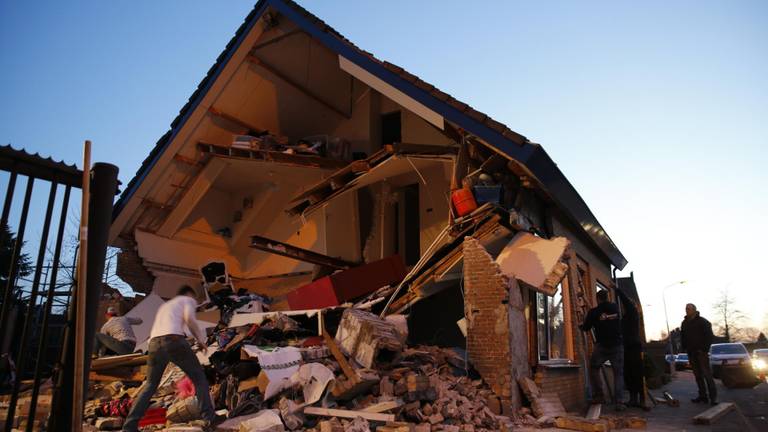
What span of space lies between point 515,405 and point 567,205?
4.09m

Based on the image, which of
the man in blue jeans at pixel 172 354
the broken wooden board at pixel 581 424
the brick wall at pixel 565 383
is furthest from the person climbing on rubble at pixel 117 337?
the broken wooden board at pixel 581 424

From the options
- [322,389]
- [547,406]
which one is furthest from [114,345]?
Result: [547,406]

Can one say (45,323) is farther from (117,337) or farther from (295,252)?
(295,252)

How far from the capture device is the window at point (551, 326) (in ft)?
30.0

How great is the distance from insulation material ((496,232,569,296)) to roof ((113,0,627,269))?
3.11ft

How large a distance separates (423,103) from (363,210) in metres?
3.93

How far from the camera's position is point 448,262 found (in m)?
8.27

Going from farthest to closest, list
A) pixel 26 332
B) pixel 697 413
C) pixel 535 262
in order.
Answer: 1. pixel 697 413
2. pixel 535 262
3. pixel 26 332

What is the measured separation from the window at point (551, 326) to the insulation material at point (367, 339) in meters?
3.09

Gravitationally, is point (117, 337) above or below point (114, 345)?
above

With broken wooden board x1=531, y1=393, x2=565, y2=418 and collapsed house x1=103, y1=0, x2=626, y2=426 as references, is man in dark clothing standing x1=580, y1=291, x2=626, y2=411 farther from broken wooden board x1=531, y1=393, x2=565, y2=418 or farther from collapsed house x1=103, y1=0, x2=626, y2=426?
broken wooden board x1=531, y1=393, x2=565, y2=418

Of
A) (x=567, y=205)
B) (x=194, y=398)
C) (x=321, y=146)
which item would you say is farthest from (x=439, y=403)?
(x=321, y=146)

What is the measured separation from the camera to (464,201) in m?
7.96

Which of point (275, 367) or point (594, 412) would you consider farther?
point (594, 412)
